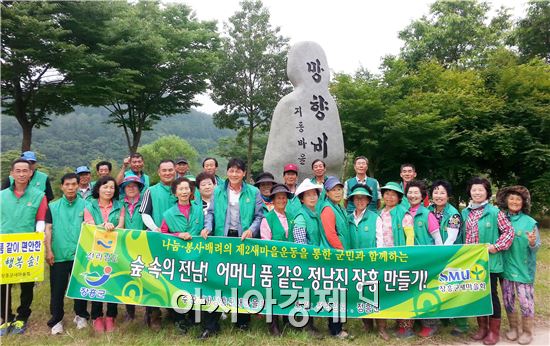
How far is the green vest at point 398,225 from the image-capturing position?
12.5ft

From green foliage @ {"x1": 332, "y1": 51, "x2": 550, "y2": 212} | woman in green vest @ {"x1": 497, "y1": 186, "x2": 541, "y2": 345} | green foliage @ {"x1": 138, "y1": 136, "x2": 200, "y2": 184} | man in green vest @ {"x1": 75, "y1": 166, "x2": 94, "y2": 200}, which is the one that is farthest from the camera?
green foliage @ {"x1": 138, "y1": 136, "x2": 200, "y2": 184}

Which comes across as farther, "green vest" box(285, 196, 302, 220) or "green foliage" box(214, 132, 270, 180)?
"green foliage" box(214, 132, 270, 180)

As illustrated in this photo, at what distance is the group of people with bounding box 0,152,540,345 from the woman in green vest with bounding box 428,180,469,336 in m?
0.01

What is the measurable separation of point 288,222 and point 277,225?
120mm

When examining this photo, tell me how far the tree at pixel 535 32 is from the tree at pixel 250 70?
1068cm

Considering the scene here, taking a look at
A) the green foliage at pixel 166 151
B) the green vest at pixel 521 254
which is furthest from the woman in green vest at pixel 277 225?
the green foliage at pixel 166 151

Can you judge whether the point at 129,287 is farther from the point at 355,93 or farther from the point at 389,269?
the point at 355,93

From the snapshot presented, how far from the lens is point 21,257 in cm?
372

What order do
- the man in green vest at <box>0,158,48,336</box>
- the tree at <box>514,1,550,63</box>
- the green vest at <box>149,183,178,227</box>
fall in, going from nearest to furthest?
the man in green vest at <box>0,158,48,336</box> → the green vest at <box>149,183,178,227</box> → the tree at <box>514,1,550,63</box>

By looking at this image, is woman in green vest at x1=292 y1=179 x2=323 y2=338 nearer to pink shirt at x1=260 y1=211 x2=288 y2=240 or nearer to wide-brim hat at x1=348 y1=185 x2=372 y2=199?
pink shirt at x1=260 y1=211 x2=288 y2=240

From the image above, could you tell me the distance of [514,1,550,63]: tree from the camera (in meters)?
14.6

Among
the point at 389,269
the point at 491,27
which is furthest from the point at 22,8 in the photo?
the point at 491,27

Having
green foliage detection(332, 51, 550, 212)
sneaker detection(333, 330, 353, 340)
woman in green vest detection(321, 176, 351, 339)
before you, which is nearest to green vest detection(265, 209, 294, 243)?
woman in green vest detection(321, 176, 351, 339)

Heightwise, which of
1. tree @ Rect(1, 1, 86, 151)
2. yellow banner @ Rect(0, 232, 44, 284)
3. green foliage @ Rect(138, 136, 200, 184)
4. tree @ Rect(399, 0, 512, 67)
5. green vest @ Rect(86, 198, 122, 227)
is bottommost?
yellow banner @ Rect(0, 232, 44, 284)
